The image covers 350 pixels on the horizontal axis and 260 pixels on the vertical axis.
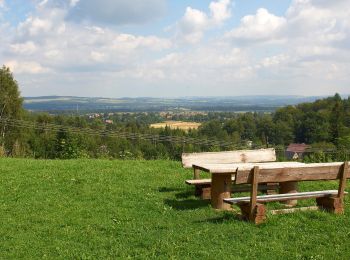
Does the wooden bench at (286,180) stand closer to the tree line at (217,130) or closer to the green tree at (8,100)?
the tree line at (217,130)

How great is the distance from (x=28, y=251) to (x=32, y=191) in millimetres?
3668

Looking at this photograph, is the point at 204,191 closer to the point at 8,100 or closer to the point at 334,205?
the point at 334,205

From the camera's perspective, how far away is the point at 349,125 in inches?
2327

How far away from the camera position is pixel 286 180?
729 centimetres

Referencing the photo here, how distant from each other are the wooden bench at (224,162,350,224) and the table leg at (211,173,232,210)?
2.27ft

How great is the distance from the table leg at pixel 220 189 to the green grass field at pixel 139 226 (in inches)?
7.8

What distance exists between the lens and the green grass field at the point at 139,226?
571 cm

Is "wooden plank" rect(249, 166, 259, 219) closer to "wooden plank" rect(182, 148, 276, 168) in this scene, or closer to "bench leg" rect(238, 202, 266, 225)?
"bench leg" rect(238, 202, 266, 225)

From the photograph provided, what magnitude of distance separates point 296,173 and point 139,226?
107 inches

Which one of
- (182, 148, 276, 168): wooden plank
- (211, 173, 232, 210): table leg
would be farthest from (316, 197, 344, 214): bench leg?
(182, 148, 276, 168): wooden plank

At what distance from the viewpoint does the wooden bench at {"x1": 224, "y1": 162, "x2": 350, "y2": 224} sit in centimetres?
690

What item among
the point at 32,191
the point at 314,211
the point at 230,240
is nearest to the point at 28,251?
the point at 230,240

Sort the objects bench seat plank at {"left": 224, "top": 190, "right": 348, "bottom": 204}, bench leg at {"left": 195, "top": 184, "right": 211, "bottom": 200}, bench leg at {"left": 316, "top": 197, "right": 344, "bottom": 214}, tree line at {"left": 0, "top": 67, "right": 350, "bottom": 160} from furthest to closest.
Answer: tree line at {"left": 0, "top": 67, "right": 350, "bottom": 160}, bench leg at {"left": 195, "top": 184, "right": 211, "bottom": 200}, bench leg at {"left": 316, "top": 197, "right": 344, "bottom": 214}, bench seat plank at {"left": 224, "top": 190, "right": 348, "bottom": 204}

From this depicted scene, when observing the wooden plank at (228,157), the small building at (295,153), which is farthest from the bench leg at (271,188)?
the small building at (295,153)
